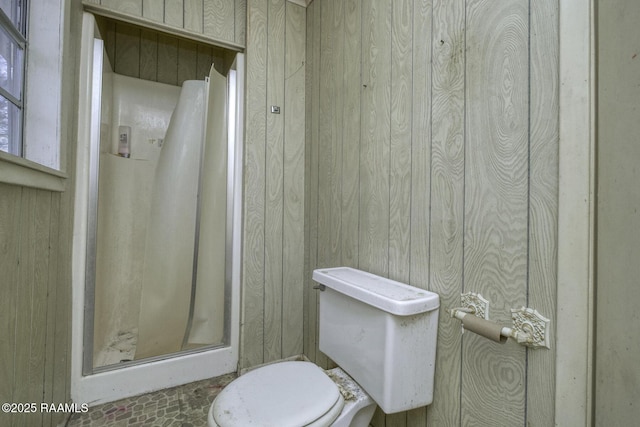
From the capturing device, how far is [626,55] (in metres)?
0.53

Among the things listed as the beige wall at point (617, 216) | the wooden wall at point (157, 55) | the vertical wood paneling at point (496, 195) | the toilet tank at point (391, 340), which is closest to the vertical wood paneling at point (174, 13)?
the wooden wall at point (157, 55)

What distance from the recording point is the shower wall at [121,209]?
1621 millimetres

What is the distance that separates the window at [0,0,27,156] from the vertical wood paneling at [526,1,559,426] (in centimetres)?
156

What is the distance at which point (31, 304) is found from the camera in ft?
3.10

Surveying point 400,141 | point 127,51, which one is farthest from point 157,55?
point 400,141

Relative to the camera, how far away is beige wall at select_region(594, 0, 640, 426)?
1.70 ft

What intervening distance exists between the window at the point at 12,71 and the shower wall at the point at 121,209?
472mm

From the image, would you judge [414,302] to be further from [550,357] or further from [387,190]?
[387,190]

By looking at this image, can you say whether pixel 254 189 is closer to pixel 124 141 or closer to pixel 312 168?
pixel 312 168

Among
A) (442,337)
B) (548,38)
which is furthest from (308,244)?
(548,38)

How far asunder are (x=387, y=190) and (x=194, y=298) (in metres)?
1.24

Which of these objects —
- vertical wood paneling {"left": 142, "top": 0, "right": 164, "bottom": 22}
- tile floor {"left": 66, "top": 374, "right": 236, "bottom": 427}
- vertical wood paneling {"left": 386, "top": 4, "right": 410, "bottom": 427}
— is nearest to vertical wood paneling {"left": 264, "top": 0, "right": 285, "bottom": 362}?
tile floor {"left": 66, "top": 374, "right": 236, "bottom": 427}

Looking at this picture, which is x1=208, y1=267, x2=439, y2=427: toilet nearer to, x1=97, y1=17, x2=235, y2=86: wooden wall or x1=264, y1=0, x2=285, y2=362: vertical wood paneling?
x1=264, y1=0, x2=285, y2=362: vertical wood paneling

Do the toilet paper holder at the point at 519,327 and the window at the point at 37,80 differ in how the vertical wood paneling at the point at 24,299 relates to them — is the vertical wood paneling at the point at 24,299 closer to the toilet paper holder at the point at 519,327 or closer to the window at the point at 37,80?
the window at the point at 37,80
